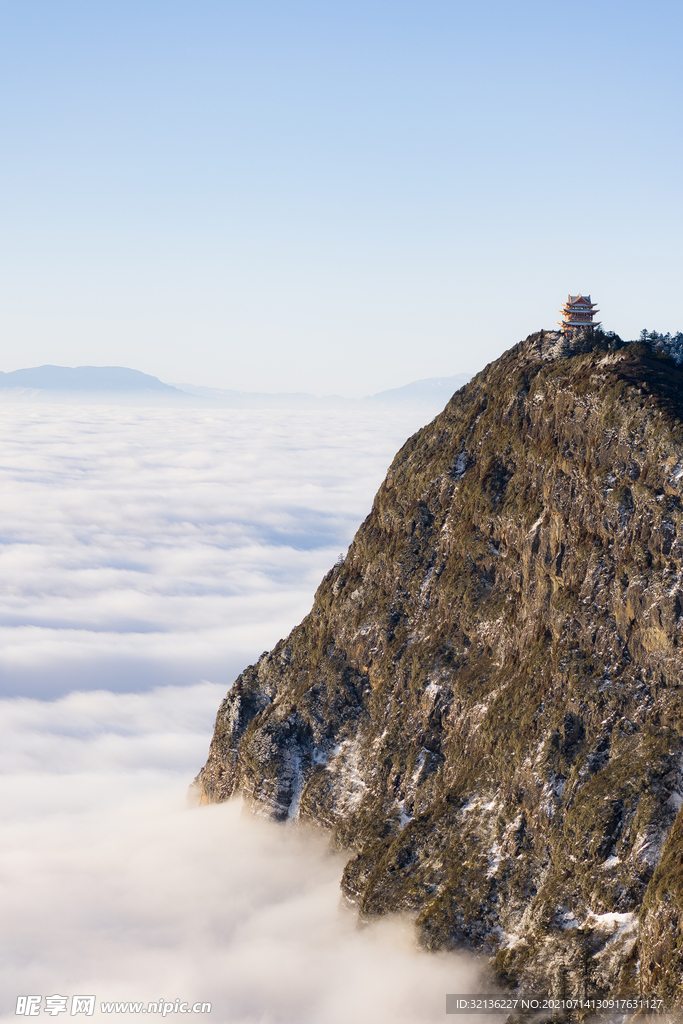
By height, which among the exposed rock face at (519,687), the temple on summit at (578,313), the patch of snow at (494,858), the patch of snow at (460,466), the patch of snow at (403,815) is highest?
the temple on summit at (578,313)

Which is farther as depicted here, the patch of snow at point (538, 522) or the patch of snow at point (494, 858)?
the patch of snow at point (538, 522)

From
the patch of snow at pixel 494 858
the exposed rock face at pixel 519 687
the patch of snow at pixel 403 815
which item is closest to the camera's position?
the exposed rock face at pixel 519 687

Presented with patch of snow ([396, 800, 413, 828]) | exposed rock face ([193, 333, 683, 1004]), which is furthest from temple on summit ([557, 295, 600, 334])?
patch of snow ([396, 800, 413, 828])

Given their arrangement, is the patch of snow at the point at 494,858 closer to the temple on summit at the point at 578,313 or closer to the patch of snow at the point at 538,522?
the patch of snow at the point at 538,522

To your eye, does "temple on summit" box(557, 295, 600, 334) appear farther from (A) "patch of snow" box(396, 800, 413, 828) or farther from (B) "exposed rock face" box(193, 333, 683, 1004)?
(A) "patch of snow" box(396, 800, 413, 828)

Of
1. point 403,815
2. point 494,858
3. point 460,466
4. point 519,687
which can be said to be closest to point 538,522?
A: point 460,466

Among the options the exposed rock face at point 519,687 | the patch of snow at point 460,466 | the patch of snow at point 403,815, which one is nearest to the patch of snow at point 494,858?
the exposed rock face at point 519,687

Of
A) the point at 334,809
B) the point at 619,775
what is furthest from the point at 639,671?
the point at 334,809
